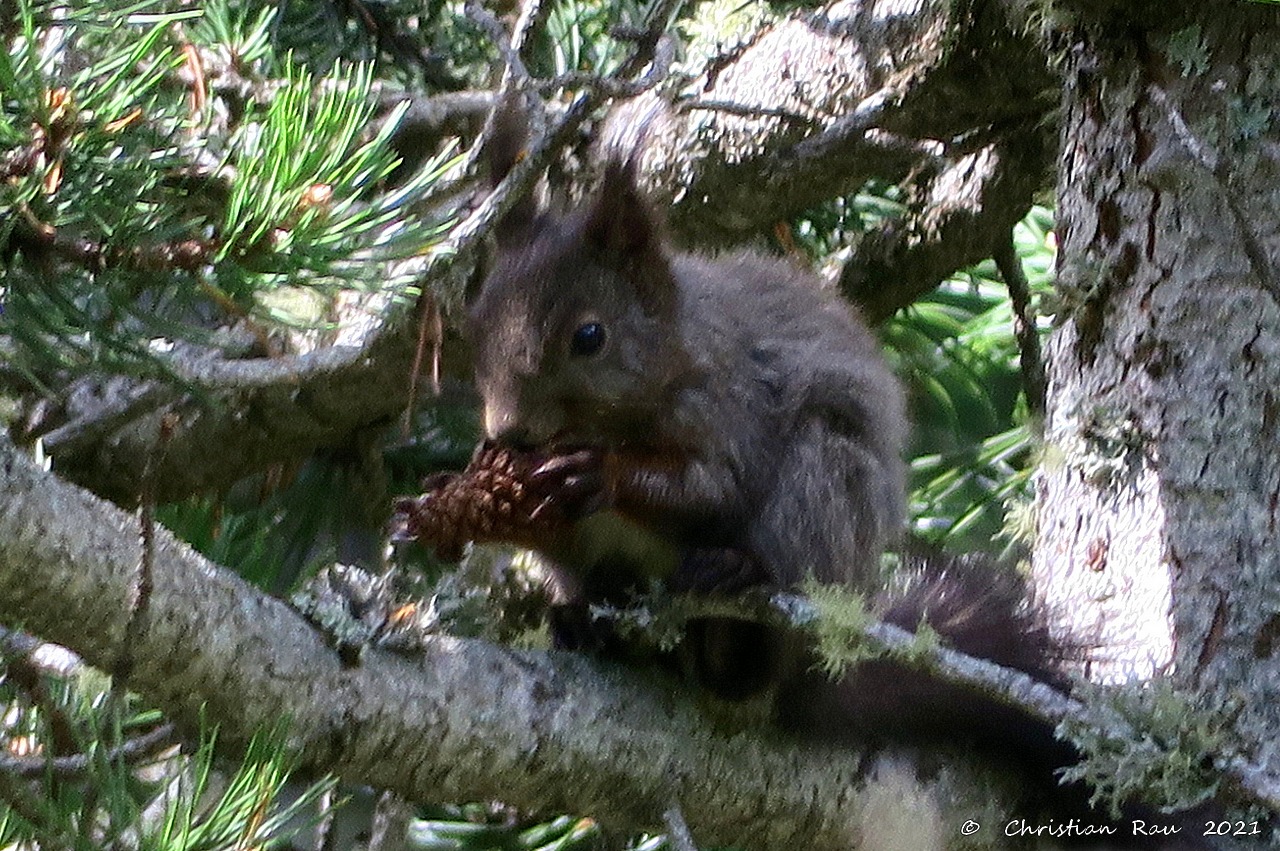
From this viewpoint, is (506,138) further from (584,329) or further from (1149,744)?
(1149,744)

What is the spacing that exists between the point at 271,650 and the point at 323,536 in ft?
3.51

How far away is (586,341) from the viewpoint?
1658mm

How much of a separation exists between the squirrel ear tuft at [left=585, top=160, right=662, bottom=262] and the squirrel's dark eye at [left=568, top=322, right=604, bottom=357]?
0.11m

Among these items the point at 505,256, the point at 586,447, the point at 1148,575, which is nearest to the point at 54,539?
the point at 586,447

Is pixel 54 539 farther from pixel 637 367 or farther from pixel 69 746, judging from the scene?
pixel 637 367

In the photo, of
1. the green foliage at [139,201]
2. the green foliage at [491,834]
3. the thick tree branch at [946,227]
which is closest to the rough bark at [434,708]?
the green foliage at [139,201]

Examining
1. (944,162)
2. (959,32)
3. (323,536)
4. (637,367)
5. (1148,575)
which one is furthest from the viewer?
(323,536)

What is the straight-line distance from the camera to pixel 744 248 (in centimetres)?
212

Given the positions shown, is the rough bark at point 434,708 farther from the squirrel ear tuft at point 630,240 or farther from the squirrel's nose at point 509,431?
the squirrel ear tuft at point 630,240

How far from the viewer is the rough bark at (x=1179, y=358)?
153 centimetres

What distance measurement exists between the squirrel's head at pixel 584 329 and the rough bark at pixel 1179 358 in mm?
431

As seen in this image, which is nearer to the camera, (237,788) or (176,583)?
(237,788)

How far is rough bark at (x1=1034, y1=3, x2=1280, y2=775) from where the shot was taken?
1530 millimetres

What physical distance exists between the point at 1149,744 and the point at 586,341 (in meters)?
0.67
